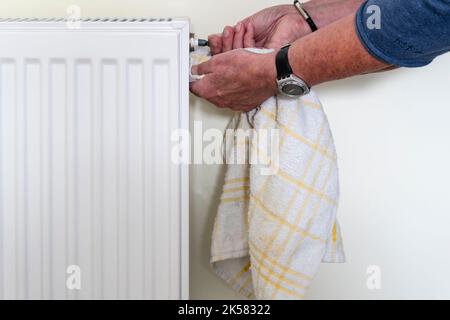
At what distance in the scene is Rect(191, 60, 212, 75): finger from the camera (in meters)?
0.68

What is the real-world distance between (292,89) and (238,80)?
0.08 metres

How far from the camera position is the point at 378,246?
0.84 metres

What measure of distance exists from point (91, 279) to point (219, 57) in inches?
14.5

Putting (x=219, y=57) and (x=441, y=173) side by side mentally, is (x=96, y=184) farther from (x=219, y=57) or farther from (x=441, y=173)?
(x=441, y=173)

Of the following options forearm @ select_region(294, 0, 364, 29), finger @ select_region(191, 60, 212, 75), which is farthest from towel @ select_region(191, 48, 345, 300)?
forearm @ select_region(294, 0, 364, 29)

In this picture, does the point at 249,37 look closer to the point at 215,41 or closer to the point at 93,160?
the point at 215,41

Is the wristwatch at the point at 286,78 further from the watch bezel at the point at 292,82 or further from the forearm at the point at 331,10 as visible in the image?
the forearm at the point at 331,10

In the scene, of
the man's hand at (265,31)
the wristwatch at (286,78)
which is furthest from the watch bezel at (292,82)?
the man's hand at (265,31)

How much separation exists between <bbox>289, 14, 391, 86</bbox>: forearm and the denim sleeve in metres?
0.01

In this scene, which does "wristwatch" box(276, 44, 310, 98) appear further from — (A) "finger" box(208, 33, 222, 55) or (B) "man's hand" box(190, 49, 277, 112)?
(A) "finger" box(208, 33, 222, 55)

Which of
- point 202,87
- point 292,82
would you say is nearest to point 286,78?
point 292,82

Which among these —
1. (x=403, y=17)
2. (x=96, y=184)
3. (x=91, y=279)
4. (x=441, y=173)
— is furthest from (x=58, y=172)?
(x=441, y=173)

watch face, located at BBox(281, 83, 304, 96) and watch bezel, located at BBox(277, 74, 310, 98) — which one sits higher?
watch bezel, located at BBox(277, 74, 310, 98)

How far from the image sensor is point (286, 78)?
2.01 ft
